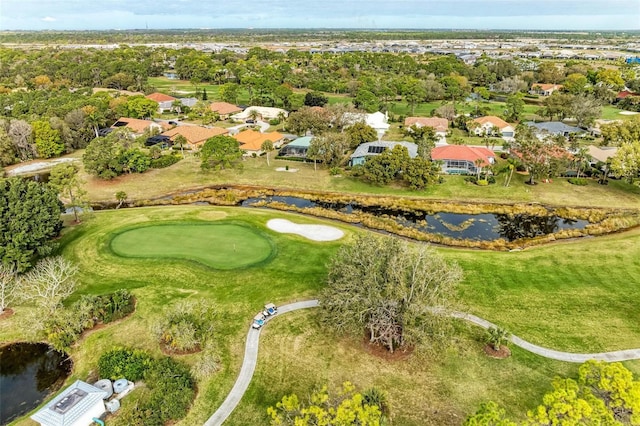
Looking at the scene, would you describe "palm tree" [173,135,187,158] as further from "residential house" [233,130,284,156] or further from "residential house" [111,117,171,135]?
"residential house" [111,117,171,135]

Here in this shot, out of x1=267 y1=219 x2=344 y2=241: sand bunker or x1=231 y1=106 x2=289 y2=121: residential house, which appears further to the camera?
x1=231 y1=106 x2=289 y2=121: residential house

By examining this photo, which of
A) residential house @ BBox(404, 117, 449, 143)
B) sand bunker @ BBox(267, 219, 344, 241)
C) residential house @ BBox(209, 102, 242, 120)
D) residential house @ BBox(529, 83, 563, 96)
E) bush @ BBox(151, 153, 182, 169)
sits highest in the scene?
residential house @ BBox(529, 83, 563, 96)

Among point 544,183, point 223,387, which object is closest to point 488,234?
point 544,183

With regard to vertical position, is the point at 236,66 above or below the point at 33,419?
above

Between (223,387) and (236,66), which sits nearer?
(223,387)

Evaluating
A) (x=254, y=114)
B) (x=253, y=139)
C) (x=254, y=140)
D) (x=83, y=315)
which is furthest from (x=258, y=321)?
(x=254, y=114)

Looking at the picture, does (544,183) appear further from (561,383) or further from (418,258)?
(561,383)

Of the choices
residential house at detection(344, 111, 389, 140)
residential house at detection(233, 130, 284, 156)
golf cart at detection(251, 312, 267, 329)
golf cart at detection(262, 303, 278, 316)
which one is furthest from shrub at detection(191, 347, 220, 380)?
residential house at detection(344, 111, 389, 140)
